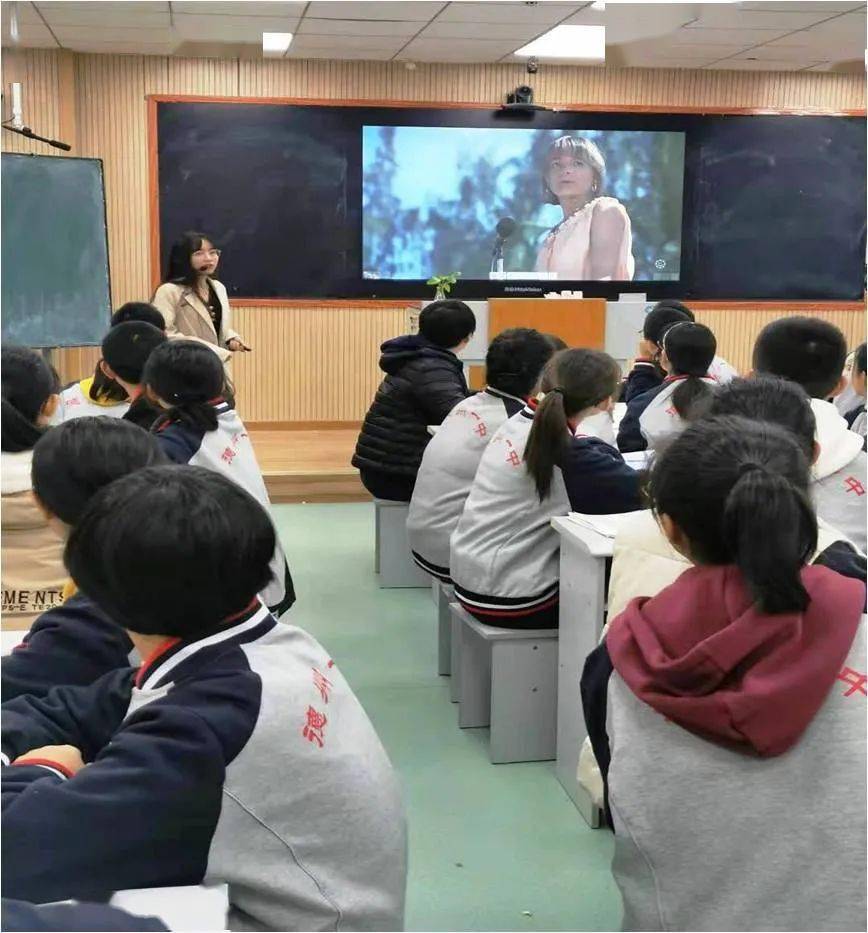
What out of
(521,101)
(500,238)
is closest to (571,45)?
(521,101)

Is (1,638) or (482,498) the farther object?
(482,498)

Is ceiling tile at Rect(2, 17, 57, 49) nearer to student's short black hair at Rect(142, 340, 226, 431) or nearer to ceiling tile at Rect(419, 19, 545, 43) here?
ceiling tile at Rect(419, 19, 545, 43)

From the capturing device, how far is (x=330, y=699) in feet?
4.02

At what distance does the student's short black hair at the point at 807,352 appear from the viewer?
2.70 meters

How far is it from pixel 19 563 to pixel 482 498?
1197 millimetres

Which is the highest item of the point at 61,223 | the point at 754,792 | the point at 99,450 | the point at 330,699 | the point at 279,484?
the point at 61,223

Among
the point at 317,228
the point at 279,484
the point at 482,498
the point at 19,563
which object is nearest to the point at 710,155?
the point at 317,228

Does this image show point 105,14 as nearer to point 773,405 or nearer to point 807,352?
point 807,352

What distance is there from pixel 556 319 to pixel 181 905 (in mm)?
5187

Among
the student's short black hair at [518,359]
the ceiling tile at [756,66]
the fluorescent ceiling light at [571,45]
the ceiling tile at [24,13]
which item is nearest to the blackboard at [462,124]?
the ceiling tile at [756,66]

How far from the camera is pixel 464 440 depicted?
3.42m

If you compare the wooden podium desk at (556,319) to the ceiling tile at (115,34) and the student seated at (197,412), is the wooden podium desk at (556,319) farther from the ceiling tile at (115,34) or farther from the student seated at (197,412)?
the student seated at (197,412)

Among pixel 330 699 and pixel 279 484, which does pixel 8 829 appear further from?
pixel 279 484

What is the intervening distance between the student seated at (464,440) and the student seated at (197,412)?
0.81 m
